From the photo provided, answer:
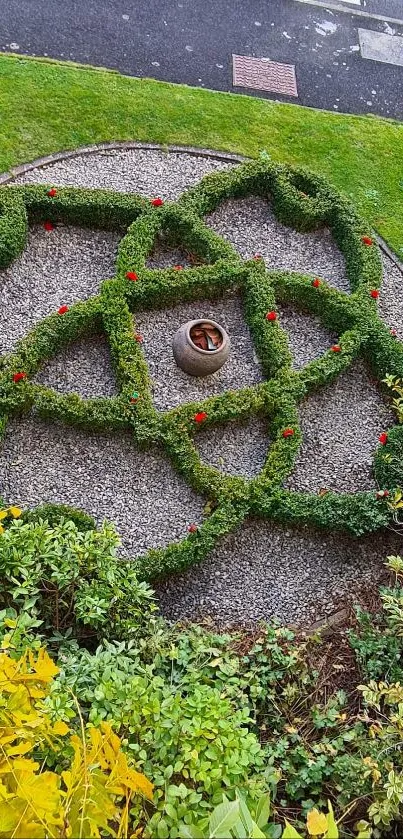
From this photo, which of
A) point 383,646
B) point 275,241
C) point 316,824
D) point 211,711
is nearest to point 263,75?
point 275,241

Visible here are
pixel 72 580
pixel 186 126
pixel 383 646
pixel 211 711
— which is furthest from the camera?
pixel 186 126

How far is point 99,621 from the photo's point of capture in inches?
199

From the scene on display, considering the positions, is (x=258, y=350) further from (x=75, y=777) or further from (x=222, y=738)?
(x=75, y=777)

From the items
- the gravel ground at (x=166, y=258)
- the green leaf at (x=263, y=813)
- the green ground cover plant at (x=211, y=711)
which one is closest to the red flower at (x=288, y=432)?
the green ground cover plant at (x=211, y=711)

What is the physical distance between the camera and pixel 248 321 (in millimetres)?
8039

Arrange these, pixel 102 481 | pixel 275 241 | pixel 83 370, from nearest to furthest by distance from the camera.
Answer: pixel 102 481 → pixel 83 370 → pixel 275 241

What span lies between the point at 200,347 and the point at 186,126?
14.5ft

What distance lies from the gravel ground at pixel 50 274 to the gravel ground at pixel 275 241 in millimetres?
1569

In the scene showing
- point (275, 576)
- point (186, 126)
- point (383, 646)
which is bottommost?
point (275, 576)

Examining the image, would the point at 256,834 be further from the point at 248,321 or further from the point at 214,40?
the point at 214,40

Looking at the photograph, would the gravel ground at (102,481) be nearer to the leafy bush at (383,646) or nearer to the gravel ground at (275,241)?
the leafy bush at (383,646)

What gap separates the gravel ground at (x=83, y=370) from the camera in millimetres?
7145

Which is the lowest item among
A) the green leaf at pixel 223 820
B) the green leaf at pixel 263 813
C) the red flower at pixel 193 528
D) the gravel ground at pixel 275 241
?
the red flower at pixel 193 528

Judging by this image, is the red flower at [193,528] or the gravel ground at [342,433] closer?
the red flower at [193,528]
